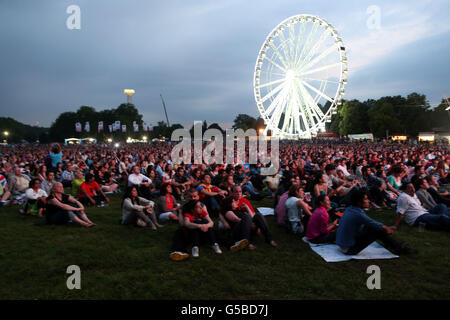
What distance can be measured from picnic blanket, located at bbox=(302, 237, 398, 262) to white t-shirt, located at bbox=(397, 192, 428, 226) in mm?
1324

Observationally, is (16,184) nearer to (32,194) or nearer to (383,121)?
(32,194)

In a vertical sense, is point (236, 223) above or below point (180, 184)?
below

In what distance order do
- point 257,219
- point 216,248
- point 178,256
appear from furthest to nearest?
point 257,219 < point 216,248 < point 178,256

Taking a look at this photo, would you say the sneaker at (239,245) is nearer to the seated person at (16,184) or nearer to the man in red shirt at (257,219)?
the man in red shirt at (257,219)

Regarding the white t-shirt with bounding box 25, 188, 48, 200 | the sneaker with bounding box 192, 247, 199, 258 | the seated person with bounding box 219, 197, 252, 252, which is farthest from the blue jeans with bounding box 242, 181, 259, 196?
the white t-shirt with bounding box 25, 188, 48, 200

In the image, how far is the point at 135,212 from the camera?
248 inches

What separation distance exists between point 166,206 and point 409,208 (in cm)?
516

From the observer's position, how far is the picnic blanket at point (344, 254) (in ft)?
15.0

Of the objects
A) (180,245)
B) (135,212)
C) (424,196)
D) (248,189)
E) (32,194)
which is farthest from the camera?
(248,189)

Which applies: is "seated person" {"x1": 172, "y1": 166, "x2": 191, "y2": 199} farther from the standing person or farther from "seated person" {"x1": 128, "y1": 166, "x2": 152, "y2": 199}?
the standing person

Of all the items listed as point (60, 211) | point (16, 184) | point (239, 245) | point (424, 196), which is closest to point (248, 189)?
point (239, 245)

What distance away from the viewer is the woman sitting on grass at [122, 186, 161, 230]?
6.27 metres
